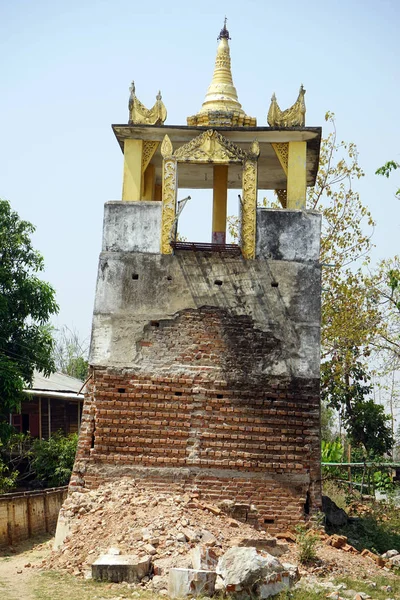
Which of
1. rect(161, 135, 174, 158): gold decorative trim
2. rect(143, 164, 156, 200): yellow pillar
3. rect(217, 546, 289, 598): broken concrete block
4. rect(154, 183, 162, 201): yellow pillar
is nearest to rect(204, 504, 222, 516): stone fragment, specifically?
rect(217, 546, 289, 598): broken concrete block

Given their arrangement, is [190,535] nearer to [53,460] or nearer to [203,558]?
[203,558]

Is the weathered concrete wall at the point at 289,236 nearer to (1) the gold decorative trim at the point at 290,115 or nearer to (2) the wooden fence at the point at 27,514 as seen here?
(1) the gold decorative trim at the point at 290,115

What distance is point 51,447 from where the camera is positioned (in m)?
20.6

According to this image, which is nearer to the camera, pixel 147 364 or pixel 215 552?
pixel 215 552

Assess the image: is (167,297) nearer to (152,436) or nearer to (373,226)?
(152,436)

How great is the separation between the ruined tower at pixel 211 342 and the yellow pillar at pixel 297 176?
0.02 meters

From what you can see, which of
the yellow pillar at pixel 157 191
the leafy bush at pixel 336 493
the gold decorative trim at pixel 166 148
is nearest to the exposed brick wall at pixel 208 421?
the gold decorative trim at pixel 166 148

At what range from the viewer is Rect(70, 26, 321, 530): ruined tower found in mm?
12430

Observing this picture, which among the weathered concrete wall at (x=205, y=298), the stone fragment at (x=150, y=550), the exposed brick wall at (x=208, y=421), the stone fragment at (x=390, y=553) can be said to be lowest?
the stone fragment at (x=390, y=553)

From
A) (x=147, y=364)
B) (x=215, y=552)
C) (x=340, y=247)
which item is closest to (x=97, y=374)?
(x=147, y=364)

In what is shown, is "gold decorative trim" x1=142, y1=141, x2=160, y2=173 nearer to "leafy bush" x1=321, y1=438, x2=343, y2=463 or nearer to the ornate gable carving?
the ornate gable carving

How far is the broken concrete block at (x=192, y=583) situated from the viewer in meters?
9.48

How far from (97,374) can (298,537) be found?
353cm

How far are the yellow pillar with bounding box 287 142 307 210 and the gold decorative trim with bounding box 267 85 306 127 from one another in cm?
35
